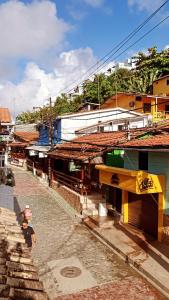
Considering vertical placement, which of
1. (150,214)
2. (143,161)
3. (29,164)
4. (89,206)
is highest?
(143,161)

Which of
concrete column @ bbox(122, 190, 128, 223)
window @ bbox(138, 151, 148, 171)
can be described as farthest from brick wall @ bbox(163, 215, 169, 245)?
concrete column @ bbox(122, 190, 128, 223)

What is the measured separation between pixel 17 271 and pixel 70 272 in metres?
7.34

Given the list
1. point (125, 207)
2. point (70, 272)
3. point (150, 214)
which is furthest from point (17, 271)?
point (125, 207)

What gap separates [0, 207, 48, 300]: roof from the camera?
4622 millimetres

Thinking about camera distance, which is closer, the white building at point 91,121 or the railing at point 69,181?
the railing at point 69,181

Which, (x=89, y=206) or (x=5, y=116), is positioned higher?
(x=5, y=116)

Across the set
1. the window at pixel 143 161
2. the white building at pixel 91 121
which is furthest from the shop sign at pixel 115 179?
the white building at pixel 91 121

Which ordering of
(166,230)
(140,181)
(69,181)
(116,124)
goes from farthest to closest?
1. (116,124)
2. (69,181)
3. (166,230)
4. (140,181)

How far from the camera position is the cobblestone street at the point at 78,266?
420 inches

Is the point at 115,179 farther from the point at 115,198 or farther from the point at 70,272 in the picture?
the point at 70,272

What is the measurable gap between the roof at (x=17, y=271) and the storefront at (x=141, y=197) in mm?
7045

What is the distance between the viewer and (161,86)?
42.3m

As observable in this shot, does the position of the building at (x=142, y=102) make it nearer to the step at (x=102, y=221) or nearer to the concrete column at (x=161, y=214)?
the step at (x=102, y=221)

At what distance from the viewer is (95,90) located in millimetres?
51812
